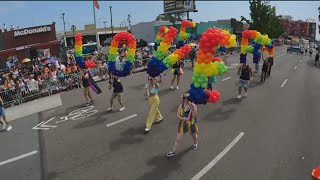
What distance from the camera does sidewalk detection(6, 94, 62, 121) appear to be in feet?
46.3

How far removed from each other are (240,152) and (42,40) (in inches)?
1185

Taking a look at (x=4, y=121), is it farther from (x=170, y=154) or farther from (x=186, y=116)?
(x=186, y=116)

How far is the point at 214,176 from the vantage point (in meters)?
7.12

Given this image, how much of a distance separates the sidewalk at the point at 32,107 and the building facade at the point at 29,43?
16.0 meters

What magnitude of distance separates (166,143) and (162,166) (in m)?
1.46

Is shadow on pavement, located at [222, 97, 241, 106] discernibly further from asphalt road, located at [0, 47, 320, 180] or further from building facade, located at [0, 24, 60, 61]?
building facade, located at [0, 24, 60, 61]

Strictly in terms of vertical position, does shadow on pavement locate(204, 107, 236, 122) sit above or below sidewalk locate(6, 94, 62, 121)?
above

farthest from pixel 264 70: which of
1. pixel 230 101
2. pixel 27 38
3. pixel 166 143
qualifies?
pixel 27 38

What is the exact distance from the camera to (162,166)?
25.3 feet

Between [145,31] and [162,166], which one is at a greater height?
[145,31]

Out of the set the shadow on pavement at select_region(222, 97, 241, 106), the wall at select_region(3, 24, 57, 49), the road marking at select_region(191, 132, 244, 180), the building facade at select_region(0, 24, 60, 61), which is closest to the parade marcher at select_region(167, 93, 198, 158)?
the road marking at select_region(191, 132, 244, 180)

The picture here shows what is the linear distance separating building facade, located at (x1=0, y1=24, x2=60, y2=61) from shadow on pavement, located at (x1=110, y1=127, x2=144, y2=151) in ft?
78.7

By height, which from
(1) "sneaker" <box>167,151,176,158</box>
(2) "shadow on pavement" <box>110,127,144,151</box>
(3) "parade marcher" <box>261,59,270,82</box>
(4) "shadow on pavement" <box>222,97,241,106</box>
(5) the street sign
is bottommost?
(2) "shadow on pavement" <box>110,127,144,151</box>

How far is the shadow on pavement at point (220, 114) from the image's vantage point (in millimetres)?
11414
